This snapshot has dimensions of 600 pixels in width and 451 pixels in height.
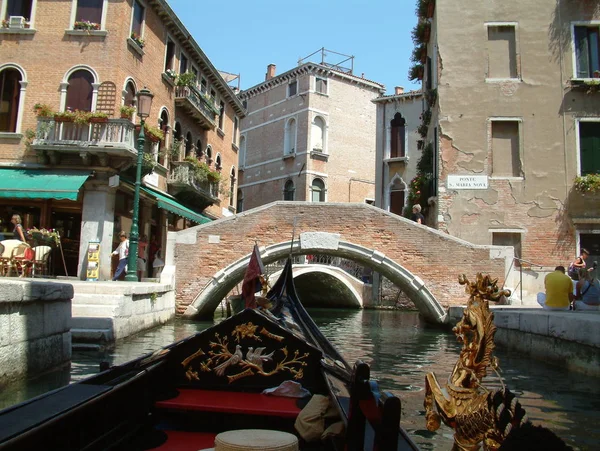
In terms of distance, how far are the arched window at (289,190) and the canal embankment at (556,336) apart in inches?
555

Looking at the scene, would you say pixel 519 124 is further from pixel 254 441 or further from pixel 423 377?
pixel 254 441

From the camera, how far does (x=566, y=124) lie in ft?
30.5

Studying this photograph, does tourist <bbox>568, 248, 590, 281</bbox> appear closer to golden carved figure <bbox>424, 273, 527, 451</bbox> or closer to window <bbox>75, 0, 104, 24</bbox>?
golden carved figure <bbox>424, 273, 527, 451</bbox>

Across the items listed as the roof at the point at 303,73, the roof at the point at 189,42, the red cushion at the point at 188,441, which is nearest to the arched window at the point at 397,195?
the roof at the point at 189,42

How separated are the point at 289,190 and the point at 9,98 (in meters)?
11.8

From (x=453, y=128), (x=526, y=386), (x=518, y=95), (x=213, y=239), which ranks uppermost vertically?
(x=518, y=95)

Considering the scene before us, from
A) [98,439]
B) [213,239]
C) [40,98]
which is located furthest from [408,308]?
[98,439]

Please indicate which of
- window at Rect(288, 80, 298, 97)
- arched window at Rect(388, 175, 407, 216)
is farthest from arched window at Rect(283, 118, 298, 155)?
arched window at Rect(388, 175, 407, 216)

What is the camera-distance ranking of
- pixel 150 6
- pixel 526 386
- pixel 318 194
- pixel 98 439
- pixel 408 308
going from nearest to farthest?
pixel 98 439 → pixel 526 386 → pixel 150 6 → pixel 408 308 → pixel 318 194

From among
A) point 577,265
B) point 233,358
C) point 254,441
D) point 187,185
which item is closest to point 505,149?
point 577,265

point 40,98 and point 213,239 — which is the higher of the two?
point 40,98

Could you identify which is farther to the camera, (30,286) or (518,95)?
(518,95)

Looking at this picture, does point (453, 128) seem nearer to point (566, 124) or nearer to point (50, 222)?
point (566, 124)

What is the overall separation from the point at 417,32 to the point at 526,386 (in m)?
8.74
